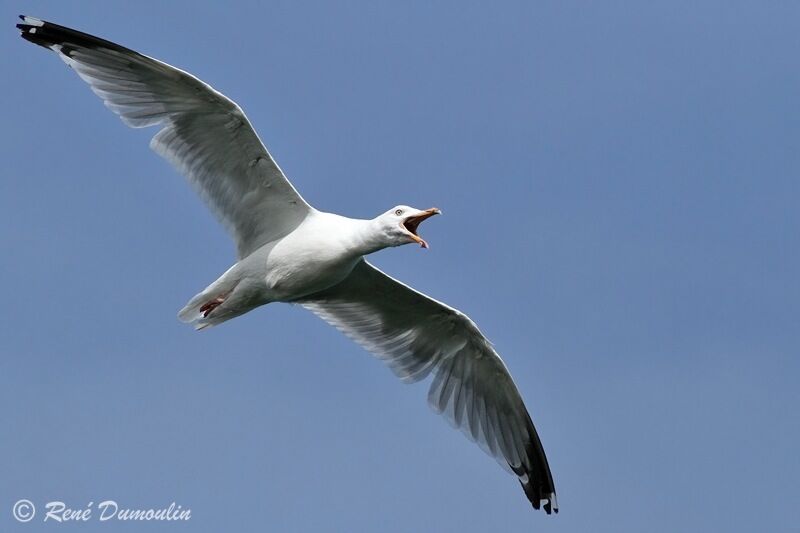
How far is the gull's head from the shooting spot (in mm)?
17141

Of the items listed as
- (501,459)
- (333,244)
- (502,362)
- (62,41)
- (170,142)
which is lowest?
(501,459)

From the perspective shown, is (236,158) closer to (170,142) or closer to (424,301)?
(170,142)

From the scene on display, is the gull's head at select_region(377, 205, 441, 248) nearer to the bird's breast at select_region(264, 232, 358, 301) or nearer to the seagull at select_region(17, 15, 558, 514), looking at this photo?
the seagull at select_region(17, 15, 558, 514)

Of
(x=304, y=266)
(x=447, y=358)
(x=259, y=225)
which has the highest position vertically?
(x=259, y=225)

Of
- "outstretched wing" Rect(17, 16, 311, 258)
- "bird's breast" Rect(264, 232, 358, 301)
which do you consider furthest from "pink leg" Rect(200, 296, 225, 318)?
"outstretched wing" Rect(17, 16, 311, 258)

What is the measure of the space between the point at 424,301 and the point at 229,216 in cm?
282

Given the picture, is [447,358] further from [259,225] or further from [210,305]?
[210,305]

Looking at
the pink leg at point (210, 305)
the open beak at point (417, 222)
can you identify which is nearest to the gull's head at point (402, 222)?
the open beak at point (417, 222)

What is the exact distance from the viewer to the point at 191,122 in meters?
17.6

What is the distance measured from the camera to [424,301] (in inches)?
757

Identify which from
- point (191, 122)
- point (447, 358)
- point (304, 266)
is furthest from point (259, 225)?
point (447, 358)

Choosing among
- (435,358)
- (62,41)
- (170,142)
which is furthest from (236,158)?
(435,358)

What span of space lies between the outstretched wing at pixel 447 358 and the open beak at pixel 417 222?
172 centimetres

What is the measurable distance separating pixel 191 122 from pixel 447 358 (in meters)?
4.91
